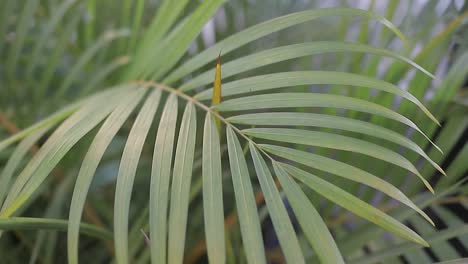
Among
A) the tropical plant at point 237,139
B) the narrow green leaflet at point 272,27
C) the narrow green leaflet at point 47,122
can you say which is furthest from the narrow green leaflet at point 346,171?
the narrow green leaflet at point 47,122

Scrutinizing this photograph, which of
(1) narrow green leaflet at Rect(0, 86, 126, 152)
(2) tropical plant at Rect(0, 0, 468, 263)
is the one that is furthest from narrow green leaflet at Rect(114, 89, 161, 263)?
(1) narrow green leaflet at Rect(0, 86, 126, 152)

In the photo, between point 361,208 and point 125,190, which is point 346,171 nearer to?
point 361,208

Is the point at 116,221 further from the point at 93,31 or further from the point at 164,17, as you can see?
the point at 93,31

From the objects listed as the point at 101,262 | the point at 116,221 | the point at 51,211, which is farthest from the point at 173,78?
the point at 101,262

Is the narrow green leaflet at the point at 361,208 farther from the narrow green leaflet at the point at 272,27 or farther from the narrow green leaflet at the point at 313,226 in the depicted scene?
the narrow green leaflet at the point at 272,27

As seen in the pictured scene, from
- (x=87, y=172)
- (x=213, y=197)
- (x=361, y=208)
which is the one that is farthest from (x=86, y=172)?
(x=361, y=208)

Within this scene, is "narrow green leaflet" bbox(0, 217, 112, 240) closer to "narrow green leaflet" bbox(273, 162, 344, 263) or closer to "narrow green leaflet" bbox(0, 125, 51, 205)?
"narrow green leaflet" bbox(0, 125, 51, 205)
